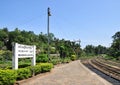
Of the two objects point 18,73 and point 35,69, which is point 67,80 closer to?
point 35,69

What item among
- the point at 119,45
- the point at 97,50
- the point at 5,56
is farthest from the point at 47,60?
the point at 97,50

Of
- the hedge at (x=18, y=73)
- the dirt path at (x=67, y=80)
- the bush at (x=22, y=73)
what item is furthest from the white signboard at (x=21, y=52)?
the dirt path at (x=67, y=80)

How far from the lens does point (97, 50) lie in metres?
199

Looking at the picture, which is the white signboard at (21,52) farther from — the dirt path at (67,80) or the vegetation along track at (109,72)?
the vegetation along track at (109,72)

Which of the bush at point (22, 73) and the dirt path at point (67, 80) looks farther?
the dirt path at point (67, 80)

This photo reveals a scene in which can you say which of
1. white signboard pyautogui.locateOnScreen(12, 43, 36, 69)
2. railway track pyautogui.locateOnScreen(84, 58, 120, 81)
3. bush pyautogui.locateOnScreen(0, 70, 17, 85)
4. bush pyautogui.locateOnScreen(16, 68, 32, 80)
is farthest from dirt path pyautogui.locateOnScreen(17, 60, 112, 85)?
railway track pyautogui.locateOnScreen(84, 58, 120, 81)

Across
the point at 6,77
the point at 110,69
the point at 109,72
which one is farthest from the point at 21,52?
the point at 110,69

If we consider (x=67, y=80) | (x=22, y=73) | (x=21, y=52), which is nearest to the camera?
(x=22, y=73)

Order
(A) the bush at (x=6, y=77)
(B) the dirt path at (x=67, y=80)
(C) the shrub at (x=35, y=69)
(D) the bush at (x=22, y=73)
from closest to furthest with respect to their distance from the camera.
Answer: (A) the bush at (x=6, y=77), (D) the bush at (x=22, y=73), (B) the dirt path at (x=67, y=80), (C) the shrub at (x=35, y=69)

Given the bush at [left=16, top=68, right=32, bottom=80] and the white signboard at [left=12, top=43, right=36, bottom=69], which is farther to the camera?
the white signboard at [left=12, top=43, right=36, bottom=69]

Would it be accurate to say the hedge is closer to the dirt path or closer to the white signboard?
the dirt path

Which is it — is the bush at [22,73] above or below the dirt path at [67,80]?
above

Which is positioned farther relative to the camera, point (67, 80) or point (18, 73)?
point (67, 80)

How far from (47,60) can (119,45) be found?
8355cm
